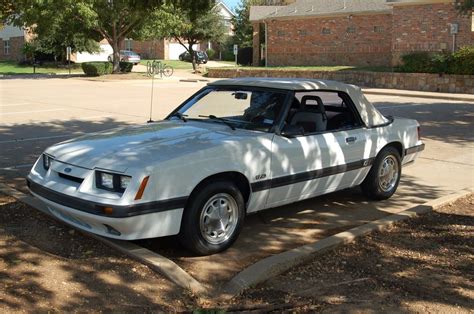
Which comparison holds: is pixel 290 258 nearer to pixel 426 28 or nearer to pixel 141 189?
pixel 141 189

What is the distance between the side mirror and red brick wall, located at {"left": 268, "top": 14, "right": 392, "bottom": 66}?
110 ft

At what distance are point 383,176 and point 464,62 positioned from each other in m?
20.6

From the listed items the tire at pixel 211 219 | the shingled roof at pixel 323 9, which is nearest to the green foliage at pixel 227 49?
the shingled roof at pixel 323 9

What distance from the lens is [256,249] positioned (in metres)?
5.14

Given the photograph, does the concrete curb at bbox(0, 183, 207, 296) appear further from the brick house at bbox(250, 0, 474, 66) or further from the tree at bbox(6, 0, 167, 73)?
the brick house at bbox(250, 0, 474, 66)

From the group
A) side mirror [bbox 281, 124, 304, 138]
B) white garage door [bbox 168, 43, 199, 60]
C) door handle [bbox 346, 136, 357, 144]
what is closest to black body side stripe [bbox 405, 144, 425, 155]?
door handle [bbox 346, 136, 357, 144]

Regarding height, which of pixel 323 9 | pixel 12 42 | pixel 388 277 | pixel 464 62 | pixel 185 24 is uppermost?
pixel 323 9

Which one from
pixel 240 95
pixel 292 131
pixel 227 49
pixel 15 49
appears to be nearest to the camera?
pixel 292 131

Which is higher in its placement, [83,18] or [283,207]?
[83,18]

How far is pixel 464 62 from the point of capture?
82.3 feet

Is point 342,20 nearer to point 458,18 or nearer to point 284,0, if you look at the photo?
point 458,18

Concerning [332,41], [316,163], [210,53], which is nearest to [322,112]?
[316,163]

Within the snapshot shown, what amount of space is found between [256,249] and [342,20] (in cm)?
3658

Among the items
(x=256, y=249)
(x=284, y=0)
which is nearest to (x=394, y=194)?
(x=256, y=249)
